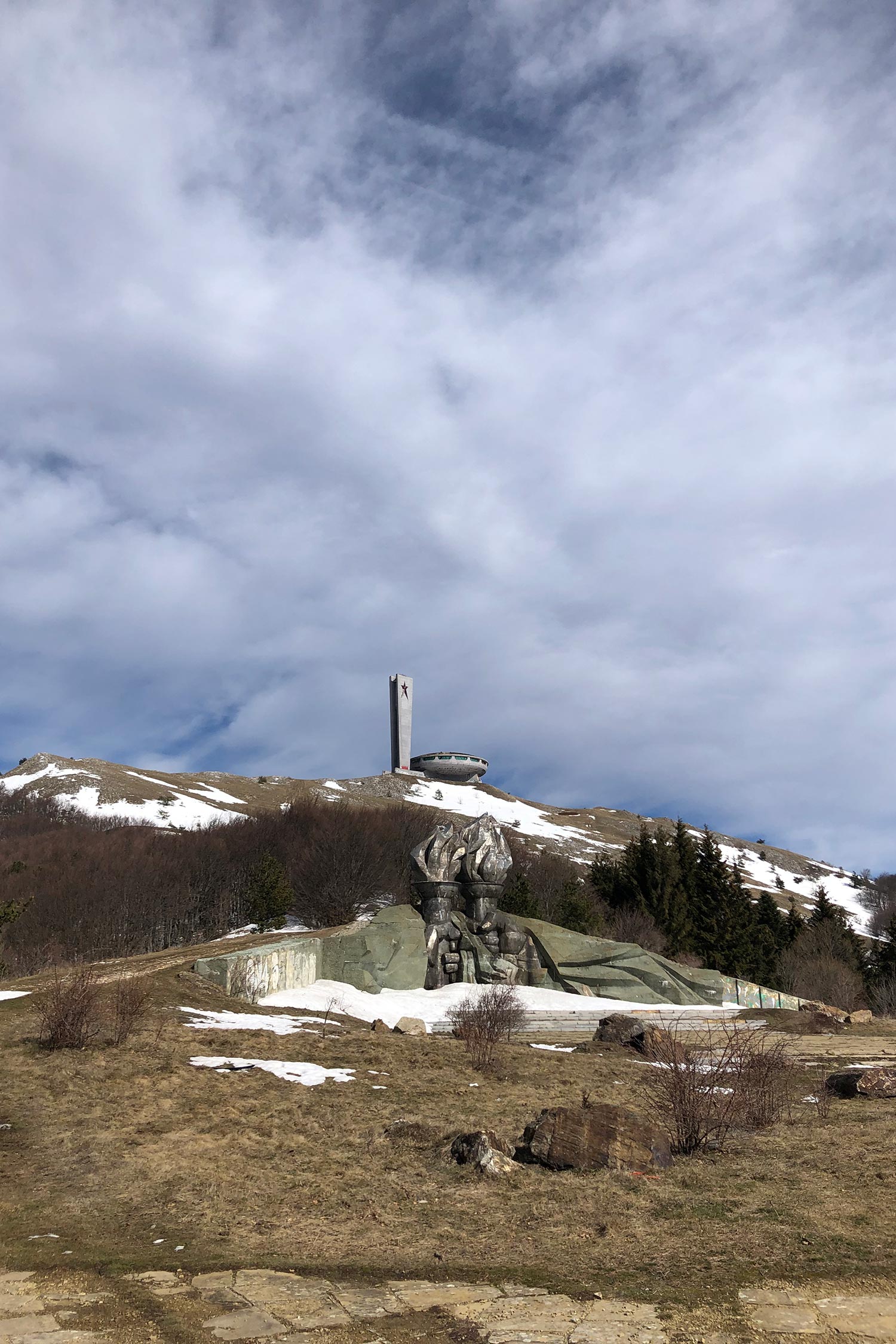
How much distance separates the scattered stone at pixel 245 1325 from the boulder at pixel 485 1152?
279 cm

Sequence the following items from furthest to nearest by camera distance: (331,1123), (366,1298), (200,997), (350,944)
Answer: (350,944) < (200,997) < (331,1123) < (366,1298)

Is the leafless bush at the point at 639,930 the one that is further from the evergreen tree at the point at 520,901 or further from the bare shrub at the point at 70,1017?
the bare shrub at the point at 70,1017

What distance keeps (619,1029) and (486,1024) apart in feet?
8.86

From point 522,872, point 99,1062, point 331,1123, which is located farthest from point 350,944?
point 522,872

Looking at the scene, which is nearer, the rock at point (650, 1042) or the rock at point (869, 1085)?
the rock at point (869, 1085)

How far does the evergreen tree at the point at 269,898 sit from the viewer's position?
108 ft

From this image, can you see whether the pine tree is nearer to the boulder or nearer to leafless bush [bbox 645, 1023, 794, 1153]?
leafless bush [bbox 645, 1023, 794, 1153]

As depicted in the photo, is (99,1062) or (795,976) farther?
(795,976)

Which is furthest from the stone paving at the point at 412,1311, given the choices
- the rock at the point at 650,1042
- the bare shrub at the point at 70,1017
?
the rock at the point at 650,1042

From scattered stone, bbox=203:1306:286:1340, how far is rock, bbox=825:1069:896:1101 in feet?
24.8

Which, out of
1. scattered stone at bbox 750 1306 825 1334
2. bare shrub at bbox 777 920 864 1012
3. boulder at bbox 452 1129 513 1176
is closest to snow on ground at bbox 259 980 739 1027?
bare shrub at bbox 777 920 864 1012

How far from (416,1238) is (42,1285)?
2.04 metres

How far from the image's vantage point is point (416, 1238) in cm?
544

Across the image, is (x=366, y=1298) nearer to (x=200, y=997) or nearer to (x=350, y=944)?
(x=200, y=997)
